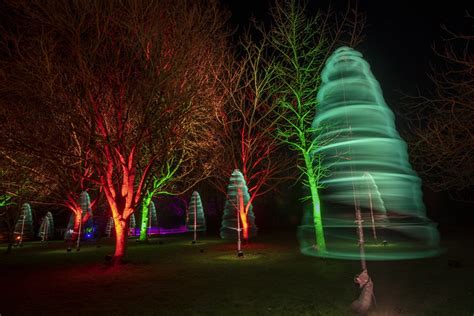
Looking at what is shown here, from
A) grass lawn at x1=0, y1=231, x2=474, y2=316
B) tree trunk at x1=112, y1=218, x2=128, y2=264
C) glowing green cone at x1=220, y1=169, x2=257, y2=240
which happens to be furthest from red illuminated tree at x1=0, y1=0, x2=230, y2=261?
glowing green cone at x1=220, y1=169, x2=257, y2=240

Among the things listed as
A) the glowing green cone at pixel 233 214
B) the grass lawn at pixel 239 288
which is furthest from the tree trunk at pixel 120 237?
the glowing green cone at pixel 233 214

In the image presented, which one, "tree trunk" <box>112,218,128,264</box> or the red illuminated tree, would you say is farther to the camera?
"tree trunk" <box>112,218,128,264</box>

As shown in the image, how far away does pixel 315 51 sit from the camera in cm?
2089

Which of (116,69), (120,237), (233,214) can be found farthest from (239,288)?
(233,214)

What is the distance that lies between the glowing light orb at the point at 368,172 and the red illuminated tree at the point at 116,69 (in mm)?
7174

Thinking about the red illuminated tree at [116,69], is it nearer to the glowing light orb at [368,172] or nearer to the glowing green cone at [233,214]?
the glowing light orb at [368,172]

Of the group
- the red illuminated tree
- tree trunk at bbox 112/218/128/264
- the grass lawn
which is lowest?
the grass lawn

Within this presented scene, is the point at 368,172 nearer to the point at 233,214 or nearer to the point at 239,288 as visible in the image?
the point at 239,288

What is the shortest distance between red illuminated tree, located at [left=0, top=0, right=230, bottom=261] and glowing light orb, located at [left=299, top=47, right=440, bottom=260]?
23.5ft

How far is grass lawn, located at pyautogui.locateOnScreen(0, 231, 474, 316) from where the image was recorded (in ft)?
25.9

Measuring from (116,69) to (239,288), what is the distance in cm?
1092

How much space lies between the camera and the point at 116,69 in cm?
1509

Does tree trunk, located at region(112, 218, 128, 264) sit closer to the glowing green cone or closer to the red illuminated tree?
the red illuminated tree

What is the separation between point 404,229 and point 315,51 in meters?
12.0
